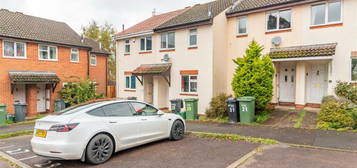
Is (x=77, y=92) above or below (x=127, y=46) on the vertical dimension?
below

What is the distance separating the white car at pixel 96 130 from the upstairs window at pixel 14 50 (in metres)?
12.6

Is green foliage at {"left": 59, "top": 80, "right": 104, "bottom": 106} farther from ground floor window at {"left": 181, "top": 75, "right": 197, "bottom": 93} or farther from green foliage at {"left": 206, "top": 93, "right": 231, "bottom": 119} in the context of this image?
green foliage at {"left": 206, "top": 93, "right": 231, "bottom": 119}

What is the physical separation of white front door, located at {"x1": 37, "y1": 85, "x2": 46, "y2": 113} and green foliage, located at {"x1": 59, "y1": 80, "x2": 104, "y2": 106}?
50.5 inches

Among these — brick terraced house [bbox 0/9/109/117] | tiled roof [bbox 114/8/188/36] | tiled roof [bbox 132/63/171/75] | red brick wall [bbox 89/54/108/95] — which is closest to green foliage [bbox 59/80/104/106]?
brick terraced house [bbox 0/9/109/117]

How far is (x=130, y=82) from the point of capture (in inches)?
673

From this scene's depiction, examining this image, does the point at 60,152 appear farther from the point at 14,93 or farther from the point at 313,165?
the point at 14,93

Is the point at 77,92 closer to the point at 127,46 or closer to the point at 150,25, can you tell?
the point at 127,46

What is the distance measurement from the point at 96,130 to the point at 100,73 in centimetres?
1765

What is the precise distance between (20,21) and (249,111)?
1752cm

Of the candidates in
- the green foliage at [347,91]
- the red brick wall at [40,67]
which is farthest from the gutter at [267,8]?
the red brick wall at [40,67]

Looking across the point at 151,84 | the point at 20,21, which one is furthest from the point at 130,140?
the point at 20,21

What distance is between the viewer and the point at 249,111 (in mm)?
9117

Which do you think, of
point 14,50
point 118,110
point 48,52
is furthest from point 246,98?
point 14,50

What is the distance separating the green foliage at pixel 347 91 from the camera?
8.52 m
